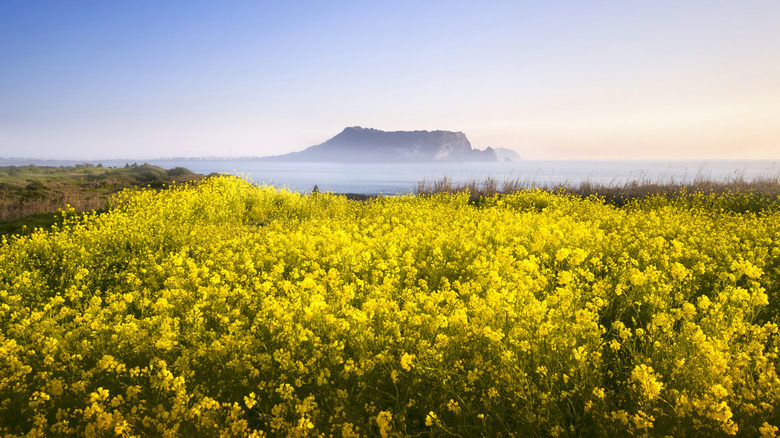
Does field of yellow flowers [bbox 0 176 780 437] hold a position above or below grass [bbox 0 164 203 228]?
below

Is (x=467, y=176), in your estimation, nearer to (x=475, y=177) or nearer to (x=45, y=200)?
(x=475, y=177)

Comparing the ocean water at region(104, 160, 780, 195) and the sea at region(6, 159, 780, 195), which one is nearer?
the sea at region(6, 159, 780, 195)

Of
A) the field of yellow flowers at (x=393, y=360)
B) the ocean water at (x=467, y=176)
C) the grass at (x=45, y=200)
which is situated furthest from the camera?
the ocean water at (x=467, y=176)

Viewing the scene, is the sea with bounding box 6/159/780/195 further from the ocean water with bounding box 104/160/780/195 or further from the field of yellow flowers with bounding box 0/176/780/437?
the field of yellow flowers with bounding box 0/176/780/437

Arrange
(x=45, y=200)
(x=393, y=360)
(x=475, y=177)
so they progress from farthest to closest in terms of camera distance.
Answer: (x=475, y=177) → (x=45, y=200) → (x=393, y=360)

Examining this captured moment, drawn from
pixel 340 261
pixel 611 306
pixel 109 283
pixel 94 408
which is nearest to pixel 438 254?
pixel 340 261

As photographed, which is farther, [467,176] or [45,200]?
[467,176]

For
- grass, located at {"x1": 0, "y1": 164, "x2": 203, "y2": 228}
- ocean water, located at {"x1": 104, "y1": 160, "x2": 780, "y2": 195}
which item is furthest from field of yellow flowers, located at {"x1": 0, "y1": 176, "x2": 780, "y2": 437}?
ocean water, located at {"x1": 104, "y1": 160, "x2": 780, "y2": 195}

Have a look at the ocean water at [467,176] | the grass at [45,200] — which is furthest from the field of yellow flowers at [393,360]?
the ocean water at [467,176]

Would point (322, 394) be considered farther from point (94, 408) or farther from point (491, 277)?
point (491, 277)

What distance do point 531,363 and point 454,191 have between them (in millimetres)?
15760

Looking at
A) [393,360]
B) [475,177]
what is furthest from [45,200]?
[475,177]

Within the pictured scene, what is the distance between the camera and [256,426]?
2979 millimetres

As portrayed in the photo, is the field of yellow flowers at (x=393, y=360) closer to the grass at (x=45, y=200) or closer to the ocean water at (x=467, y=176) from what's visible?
the grass at (x=45, y=200)
